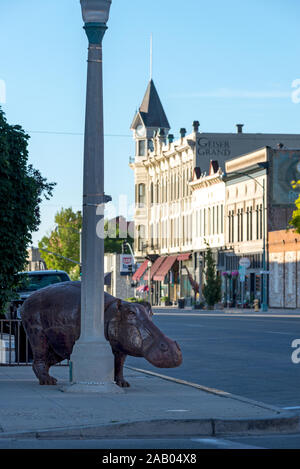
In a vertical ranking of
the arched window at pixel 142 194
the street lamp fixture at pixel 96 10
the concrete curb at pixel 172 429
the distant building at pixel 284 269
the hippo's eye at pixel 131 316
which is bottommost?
the concrete curb at pixel 172 429

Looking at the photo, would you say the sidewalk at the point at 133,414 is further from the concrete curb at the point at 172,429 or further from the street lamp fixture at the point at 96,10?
→ the street lamp fixture at the point at 96,10

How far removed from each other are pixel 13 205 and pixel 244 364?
5.70 meters

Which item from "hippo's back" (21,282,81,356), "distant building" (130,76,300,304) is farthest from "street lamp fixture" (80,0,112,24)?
"distant building" (130,76,300,304)

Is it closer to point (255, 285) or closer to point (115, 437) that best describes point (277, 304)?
point (255, 285)

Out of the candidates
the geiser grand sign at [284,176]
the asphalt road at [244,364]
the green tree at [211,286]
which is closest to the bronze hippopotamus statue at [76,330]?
the asphalt road at [244,364]

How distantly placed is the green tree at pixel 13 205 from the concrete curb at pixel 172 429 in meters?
8.41

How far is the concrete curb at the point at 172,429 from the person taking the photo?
990 cm

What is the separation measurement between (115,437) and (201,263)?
79046 millimetres

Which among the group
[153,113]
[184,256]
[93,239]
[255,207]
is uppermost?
[153,113]

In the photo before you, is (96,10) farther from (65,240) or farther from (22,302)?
(65,240)

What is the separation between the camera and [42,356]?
47.9 ft

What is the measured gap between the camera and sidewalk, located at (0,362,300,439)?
10.2 metres

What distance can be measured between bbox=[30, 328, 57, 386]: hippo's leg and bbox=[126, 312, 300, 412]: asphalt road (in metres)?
2.70

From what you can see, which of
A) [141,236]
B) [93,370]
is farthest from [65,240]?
[93,370]
